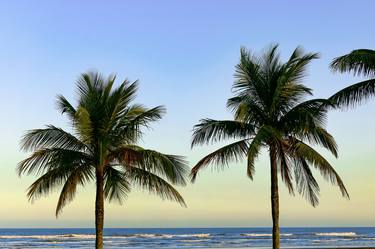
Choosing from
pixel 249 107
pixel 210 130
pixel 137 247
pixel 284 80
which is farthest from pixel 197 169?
pixel 137 247

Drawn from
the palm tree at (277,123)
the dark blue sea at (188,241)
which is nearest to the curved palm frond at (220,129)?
the palm tree at (277,123)

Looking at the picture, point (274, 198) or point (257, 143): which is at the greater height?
point (257, 143)

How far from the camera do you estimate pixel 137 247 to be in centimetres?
5934

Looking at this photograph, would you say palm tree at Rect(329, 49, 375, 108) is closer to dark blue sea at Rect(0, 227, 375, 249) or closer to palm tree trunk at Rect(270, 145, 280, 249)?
palm tree trunk at Rect(270, 145, 280, 249)

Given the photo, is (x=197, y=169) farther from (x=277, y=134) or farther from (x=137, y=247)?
(x=137, y=247)

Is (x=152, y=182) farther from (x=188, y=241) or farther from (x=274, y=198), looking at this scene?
(x=188, y=241)

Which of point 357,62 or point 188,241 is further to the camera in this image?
point 188,241

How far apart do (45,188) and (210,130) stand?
218 inches

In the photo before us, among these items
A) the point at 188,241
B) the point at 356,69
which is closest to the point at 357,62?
the point at 356,69

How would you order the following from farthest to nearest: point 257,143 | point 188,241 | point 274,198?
point 188,241, point 274,198, point 257,143

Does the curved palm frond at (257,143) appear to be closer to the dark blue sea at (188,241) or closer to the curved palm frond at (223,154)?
the curved palm frond at (223,154)

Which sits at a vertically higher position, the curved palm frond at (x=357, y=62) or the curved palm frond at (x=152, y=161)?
the curved palm frond at (x=357, y=62)

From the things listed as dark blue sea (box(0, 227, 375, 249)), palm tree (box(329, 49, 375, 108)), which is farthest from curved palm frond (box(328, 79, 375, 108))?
dark blue sea (box(0, 227, 375, 249))

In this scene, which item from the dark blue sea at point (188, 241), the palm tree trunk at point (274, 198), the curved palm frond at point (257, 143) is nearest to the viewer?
the curved palm frond at point (257, 143)
